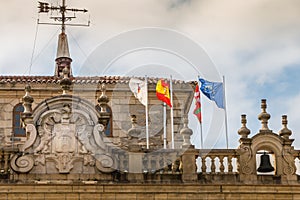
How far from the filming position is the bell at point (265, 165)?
27047 mm

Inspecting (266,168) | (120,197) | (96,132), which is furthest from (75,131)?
(266,168)

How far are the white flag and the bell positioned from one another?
5.11 metres

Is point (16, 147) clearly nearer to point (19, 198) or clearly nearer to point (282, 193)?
point (19, 198)

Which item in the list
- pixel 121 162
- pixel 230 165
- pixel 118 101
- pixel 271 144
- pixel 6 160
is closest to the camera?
pixel 6 160

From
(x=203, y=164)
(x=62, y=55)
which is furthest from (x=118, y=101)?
(x=203, y=164)

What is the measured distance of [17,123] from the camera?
1268 inches

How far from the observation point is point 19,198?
25766 mm

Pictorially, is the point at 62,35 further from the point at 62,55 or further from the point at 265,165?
the point at 265,165

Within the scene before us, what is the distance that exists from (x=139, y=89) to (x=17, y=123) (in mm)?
4437

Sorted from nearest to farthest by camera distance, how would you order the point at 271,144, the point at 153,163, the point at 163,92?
the point at 153,163 → the point at 271,144 → the point at 163,92

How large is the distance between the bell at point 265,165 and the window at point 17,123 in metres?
8.97

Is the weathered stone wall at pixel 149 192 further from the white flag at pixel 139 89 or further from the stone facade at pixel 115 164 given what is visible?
the white flag at pixel 139 89

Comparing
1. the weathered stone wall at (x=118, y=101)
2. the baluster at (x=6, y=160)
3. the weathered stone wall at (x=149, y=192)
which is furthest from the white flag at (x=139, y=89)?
the baluster at (x=6, y=160)

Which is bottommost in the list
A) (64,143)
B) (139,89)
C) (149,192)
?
(149,192)
